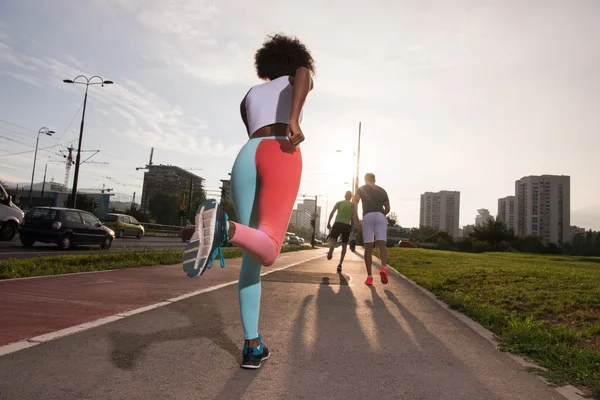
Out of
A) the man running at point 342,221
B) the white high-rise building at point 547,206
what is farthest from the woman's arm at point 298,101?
the white high-rise building at point 547,206

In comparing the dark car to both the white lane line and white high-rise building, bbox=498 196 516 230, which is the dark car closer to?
the white lane line

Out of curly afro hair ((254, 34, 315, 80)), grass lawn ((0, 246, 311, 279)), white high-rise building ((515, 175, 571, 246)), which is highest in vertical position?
white high-rise building ((515, 175, 571, 246))

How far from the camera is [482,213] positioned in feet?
649

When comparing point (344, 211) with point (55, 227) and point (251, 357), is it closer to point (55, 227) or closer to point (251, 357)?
point (251, 357)

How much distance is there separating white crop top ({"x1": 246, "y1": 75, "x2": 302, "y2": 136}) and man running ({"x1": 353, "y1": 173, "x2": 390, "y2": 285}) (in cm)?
523

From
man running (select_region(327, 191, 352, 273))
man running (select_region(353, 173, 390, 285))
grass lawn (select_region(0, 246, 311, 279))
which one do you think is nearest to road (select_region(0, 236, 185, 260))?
grass lawn (select_region(0, 246, 311, 279))

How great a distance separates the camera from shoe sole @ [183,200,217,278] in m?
2.05

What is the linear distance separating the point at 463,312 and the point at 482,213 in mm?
209928

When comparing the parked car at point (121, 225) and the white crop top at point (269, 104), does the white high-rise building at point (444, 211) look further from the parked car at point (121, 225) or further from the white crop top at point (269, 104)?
the white crop top at point (269, 104)

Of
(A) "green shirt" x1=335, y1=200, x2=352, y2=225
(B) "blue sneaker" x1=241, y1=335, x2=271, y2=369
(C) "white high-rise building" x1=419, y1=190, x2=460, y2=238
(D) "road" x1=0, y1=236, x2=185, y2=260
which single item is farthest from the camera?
(C) "white high-rise building" x1=419, y1=190, x2=460, y2=238

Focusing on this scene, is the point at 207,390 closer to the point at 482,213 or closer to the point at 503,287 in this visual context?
the point at 503,287

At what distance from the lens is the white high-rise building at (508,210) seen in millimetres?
130075

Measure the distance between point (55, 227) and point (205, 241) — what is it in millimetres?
14729

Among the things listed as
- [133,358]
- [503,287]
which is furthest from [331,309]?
[503,287]
